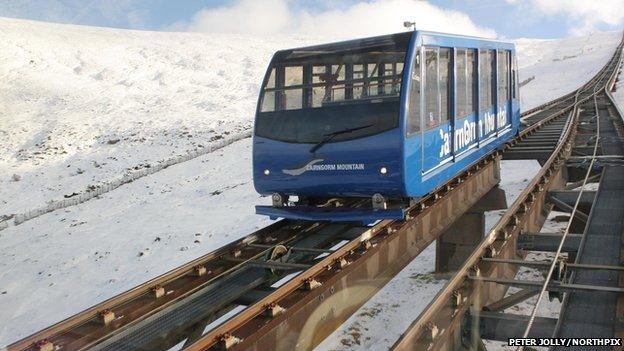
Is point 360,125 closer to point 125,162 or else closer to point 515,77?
point 515,77

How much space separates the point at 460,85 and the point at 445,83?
2.28ft

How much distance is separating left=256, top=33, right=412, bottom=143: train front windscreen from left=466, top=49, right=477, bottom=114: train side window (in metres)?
2.35

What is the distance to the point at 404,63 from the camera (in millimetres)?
6812

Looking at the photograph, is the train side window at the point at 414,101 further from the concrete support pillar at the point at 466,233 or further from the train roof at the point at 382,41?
the concrete support pillar at the point at 466,233

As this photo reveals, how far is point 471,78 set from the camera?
912 cm

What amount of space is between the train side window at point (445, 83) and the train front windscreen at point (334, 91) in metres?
1.07

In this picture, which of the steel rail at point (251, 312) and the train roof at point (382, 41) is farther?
the train roof at point (382, 41)

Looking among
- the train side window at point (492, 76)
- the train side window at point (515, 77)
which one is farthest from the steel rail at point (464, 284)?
the train side window at point (515, 77)

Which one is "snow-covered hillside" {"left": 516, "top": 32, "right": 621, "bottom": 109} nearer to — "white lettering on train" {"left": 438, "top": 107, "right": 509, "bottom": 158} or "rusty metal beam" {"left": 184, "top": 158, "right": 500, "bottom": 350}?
"white lettering on train" {"left": 438, "top": 107, "right": 509, "bottom": 158}

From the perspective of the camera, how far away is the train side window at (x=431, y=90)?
730cm

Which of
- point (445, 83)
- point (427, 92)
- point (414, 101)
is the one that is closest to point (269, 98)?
point (414, 101)

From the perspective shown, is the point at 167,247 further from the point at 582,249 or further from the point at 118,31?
the point at 118,31

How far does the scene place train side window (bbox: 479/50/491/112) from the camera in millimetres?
9586

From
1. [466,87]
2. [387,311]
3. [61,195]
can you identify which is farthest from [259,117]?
[61,195]
